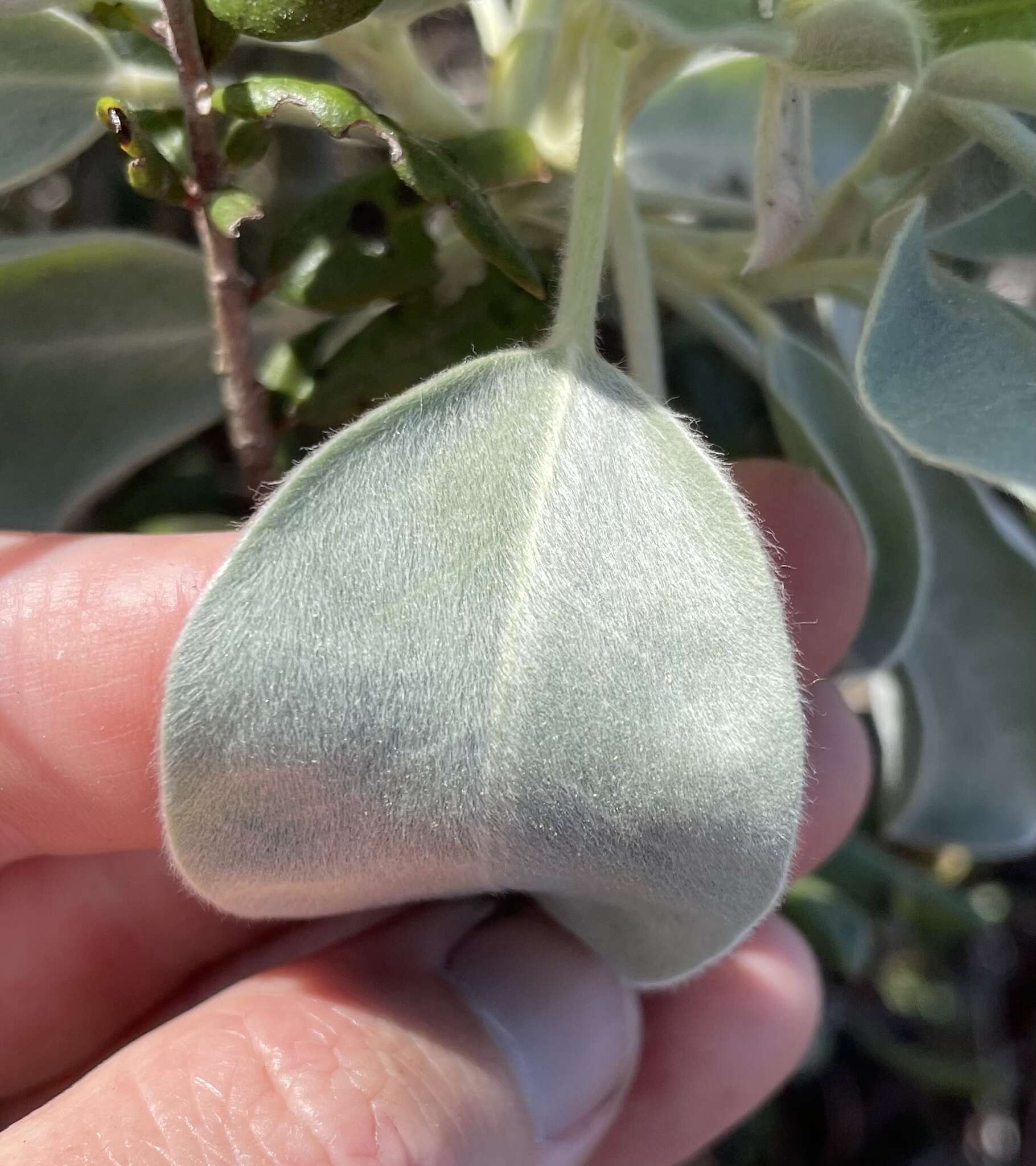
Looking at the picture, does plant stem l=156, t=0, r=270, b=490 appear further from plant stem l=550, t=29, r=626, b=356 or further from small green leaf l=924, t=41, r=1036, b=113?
small green leaf l=924, t=41, r=1036, b=113

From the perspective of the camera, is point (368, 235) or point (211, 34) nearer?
point (211, 34)

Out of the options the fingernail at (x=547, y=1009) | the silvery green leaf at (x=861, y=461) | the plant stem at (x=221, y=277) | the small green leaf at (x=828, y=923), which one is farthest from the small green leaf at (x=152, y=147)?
the small green leaf at (x=828, y=923)

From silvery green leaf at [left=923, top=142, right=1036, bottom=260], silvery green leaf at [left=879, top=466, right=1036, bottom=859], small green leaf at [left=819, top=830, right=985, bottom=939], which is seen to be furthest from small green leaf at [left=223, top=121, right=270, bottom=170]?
small green leaf at [left=819, top=830, right=985, bottom=939]

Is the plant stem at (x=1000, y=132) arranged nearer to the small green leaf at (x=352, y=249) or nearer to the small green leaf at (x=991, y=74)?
the small green leaf at (x=991, y=74)

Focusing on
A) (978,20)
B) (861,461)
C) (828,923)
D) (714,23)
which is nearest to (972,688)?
(861,461)

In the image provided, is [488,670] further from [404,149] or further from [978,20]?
[978,20]

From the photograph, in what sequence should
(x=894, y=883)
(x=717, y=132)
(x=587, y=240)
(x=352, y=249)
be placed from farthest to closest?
(x=894, y=883)
(x=717, y=132)
(x=352, y=249)
(x=587, y=240)

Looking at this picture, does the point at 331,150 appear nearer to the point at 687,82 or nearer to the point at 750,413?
the point at 687,82

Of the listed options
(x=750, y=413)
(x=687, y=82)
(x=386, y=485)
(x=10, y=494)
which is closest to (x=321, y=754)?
(x=386, y=485)
